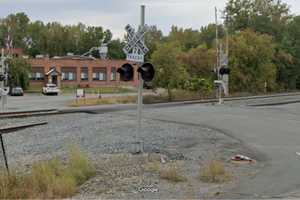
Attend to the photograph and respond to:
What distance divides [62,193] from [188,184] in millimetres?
2775

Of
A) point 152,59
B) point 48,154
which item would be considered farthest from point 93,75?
point 48,154

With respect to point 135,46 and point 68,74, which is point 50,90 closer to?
point 68,74

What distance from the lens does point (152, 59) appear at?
55125mm

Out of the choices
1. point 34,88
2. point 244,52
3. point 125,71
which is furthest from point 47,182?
point 34,88

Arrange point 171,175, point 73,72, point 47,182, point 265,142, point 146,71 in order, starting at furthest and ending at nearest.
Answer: point 73,72 < point 265,142 < point 146,71 < point 171,175 < point 47,182

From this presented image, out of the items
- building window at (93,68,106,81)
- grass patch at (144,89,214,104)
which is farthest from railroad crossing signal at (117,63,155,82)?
building window at (93,68,106,81)

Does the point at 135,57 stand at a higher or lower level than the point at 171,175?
higher

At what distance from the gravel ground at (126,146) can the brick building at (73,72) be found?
2884 inches

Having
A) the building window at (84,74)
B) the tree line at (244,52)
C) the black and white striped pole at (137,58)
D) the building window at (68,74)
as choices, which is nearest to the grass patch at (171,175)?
the black and white striped pole at (137,58)

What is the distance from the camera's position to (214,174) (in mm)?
12828

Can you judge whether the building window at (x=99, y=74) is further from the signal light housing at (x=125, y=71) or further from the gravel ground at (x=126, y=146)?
the signal light housing at (x=125, y=71)

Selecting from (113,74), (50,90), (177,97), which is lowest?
(50,90)

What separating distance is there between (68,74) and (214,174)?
93.6 meters

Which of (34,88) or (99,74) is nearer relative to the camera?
(34,88)
